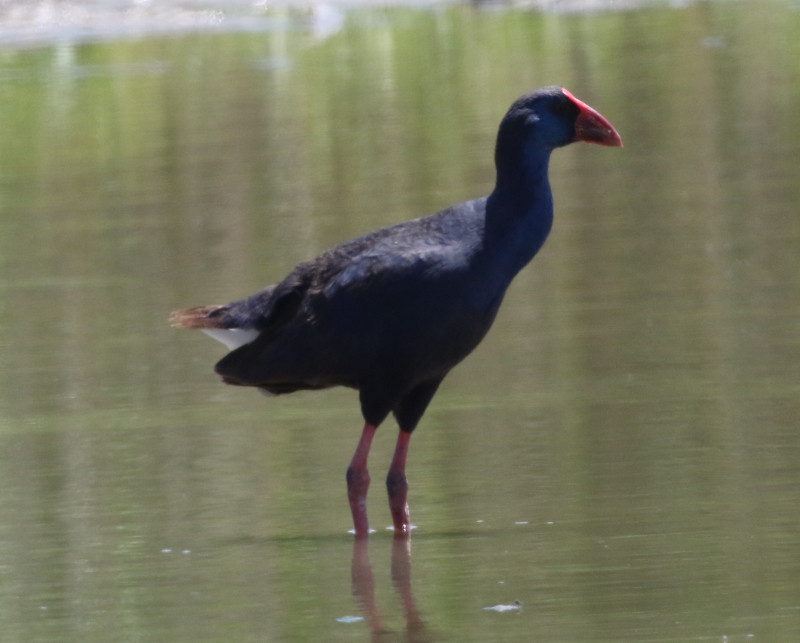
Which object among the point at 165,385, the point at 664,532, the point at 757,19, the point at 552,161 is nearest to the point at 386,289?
the point at 664,532

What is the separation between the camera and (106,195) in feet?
44.7

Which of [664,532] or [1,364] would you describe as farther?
[1,364]

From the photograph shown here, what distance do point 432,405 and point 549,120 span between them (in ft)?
6.08

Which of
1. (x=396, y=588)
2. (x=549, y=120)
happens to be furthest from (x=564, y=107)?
(x=396, y=588)

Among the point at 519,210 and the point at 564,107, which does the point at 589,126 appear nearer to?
the point at 564,107

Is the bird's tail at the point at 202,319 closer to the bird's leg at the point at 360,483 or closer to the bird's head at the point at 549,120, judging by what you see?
the bird's leg at the point at 360,483

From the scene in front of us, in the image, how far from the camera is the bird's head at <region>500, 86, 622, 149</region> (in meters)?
6.08

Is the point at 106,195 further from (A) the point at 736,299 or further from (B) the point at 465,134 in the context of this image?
(A) the point at 736,299

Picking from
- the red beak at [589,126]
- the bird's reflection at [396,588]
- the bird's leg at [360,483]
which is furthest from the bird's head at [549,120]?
the bird's reflection at [396,588]

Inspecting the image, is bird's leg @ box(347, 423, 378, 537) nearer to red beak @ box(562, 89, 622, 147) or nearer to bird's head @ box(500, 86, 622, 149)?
bird's head @ box(500, 86, 622, 149)

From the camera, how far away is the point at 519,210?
19.5 ft

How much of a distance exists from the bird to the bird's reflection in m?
0.16

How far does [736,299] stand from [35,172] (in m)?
8.18

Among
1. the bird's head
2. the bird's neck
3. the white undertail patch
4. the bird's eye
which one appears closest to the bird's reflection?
the white undertail patch
